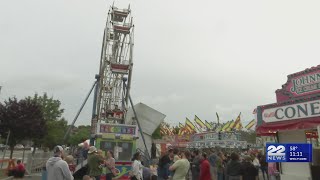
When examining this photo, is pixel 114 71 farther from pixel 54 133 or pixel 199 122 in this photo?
pixel 199 122

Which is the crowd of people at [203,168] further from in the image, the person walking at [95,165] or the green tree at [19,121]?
the green tree at [19,121]

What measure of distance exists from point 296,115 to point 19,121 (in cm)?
2047

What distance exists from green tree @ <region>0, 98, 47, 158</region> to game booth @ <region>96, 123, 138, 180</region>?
42.1 feet

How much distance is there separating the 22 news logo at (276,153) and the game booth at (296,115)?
13.3 inches

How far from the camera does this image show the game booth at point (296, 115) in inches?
317

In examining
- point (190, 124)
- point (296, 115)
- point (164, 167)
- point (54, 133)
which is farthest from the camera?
point (190, 124)

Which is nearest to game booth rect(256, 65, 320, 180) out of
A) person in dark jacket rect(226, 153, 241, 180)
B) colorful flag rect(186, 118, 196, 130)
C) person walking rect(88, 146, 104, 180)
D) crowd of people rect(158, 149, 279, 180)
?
crowd of people rect(158, 149, 279, 180)

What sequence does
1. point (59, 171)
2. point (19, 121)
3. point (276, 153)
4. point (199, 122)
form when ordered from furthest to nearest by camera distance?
point (199, 122)
point (19, 121)
point (276, 153)
point (59, 171)

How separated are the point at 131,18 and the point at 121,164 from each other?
14.2 m

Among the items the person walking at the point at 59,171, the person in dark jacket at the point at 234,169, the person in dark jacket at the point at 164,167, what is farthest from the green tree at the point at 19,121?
the person walking at the point at 59,171

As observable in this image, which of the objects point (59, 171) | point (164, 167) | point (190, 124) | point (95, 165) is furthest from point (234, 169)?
point (190, 124)

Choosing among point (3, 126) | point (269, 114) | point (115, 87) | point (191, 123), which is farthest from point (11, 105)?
point (191, 123)

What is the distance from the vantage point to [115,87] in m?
22.0

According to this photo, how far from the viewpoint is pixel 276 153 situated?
8.66m
